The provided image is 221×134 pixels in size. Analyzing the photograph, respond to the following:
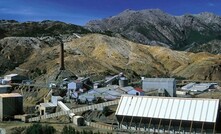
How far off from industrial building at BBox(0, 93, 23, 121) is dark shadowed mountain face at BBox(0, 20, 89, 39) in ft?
333

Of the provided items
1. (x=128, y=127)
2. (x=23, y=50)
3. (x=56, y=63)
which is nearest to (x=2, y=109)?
(x=128, y=127)

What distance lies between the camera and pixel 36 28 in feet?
547

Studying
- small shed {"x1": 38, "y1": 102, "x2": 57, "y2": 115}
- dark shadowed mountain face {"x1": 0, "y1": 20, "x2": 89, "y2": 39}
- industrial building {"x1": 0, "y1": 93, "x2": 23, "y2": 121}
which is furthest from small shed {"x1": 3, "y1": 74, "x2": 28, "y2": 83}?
dark shadowed mountain face {"x1": 0, "y1": 20, "x2": 89, "y2": 39}

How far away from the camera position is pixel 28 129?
131 feet

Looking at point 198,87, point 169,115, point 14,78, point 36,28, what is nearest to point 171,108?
point 169,115

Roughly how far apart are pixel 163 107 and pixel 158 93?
18370 mm

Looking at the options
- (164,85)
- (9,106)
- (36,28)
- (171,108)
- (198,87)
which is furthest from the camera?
(36,28)

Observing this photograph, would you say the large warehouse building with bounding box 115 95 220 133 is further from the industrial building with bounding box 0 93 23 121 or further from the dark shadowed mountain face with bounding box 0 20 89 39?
the dark shadowed mountain face with bounding box 0 20 89 39

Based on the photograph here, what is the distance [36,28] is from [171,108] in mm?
→ 136185

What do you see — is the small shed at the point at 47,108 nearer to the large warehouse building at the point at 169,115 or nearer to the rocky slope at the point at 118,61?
the large warehouse building at the point at 169,115

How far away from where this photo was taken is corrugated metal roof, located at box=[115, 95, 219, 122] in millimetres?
36094

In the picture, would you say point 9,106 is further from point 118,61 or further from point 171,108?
point 118,61

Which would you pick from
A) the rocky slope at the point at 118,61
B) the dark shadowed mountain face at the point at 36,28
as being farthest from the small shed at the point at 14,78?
the dark shadowed mountain face at the point at 36,28

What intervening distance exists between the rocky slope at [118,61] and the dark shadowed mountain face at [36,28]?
1608 inches
